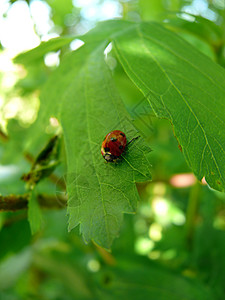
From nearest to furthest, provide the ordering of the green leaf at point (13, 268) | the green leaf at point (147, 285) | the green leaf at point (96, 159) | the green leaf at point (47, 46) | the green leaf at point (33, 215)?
the green leaf at point (96, 159) → the green leaf at point (33, 215) → the green leaf at point (47, 46) → the green leaf at point (147, 285) → the green leaf at point (13, 268)

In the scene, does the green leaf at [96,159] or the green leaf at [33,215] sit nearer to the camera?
the green leaf at [96,159]

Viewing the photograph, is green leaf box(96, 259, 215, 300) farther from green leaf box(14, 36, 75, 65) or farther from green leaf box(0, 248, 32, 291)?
green leaf box(14, 36, 75, 65)

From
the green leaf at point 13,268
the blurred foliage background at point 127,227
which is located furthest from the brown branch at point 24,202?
the green leaf at point 13,268

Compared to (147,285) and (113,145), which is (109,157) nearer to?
(113,145)

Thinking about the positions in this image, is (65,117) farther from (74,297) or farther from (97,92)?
(74,297)

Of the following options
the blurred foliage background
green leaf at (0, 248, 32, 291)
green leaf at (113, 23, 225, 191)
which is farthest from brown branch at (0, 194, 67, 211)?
green leaf at (0, 248, 32, 291)

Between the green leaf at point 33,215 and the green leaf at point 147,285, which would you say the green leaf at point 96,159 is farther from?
the green leaf at point 147,285

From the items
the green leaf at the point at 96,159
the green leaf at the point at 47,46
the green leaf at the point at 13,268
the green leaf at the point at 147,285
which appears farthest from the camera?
the green leaf at the point at 13,268

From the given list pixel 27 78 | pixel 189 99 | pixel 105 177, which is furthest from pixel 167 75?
pixel 27 78
